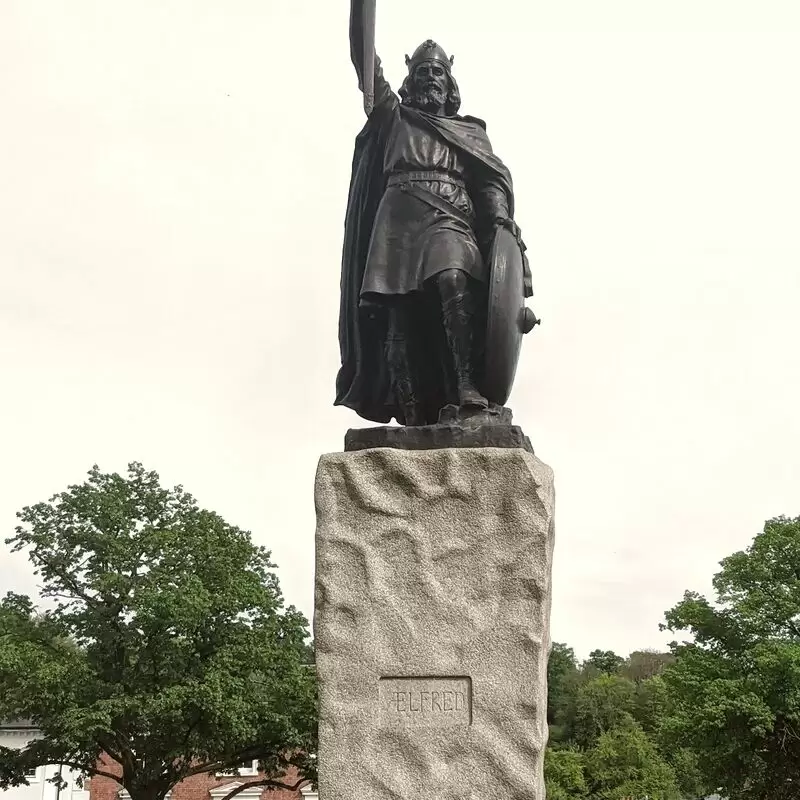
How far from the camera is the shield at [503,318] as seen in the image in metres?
5.60

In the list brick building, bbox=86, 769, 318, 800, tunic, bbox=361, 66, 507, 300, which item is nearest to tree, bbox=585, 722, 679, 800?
brick building, bbox=86, 769, 318, 800

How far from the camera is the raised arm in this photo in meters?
5.77

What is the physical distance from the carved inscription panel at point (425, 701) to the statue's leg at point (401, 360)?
5.12 feet

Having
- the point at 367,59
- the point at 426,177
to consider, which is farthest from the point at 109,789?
the point at 367,59

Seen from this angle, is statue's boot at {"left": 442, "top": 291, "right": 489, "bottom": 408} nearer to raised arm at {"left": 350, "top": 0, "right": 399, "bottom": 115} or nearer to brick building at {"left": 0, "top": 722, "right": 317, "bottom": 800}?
raised arm at {"left": 350, "top": 0, "right": 399, "bottom": 115}

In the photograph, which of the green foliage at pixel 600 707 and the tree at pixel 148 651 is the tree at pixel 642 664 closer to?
the green foliage at pixel 600 707

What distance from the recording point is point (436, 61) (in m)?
6.24

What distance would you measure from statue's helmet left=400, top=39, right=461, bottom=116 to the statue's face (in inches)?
1.2

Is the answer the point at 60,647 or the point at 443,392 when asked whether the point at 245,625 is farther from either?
the point at 443,392

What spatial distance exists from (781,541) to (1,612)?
76.7ft

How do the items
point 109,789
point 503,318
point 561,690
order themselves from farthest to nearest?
1. point 561,690
2. point 109,789
3. point 503,318

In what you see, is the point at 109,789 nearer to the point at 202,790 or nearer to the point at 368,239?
the point at 202,790

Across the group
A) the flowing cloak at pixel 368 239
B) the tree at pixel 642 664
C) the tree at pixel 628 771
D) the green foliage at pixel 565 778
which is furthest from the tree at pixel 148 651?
the tree at pixel 642 664

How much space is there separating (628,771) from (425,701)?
3217 cm
